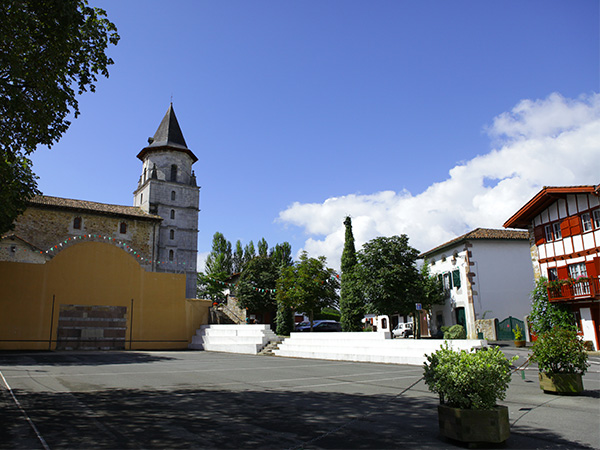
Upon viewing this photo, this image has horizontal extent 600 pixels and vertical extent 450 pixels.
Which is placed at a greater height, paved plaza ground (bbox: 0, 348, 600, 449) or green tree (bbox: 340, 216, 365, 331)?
green tree (bbox: 340, 216, 365, 331)

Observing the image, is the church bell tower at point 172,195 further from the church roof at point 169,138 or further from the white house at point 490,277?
the white house at point 490,277

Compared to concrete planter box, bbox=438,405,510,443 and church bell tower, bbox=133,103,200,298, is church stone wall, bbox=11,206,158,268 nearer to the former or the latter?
church bell tower, bbox=133,103,200,298

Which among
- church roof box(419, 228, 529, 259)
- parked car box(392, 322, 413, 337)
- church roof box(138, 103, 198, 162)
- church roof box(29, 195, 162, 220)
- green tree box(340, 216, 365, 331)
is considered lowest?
parked car box(392, 322, 413, 337)

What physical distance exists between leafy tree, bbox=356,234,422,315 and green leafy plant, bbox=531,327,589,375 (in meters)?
20.6

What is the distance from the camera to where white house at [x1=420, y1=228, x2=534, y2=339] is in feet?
95.8

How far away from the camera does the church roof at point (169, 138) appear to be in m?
48.7

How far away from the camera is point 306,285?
3036cm

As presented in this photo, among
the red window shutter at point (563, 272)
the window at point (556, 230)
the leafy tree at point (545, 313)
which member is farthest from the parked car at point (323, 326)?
the window at point (556, 230)

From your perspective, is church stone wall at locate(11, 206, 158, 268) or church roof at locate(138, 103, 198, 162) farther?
church roof at locate(138, 103, 198, 162)

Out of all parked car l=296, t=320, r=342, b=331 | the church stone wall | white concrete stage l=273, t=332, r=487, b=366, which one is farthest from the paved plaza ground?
the church stone wall

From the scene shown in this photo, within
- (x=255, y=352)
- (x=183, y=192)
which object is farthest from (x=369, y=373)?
(x=183, y=192)

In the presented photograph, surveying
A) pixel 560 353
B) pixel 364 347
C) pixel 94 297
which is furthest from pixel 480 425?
pixel 94 297

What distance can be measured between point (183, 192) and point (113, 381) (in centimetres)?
4007

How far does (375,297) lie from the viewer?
29.4 meters
